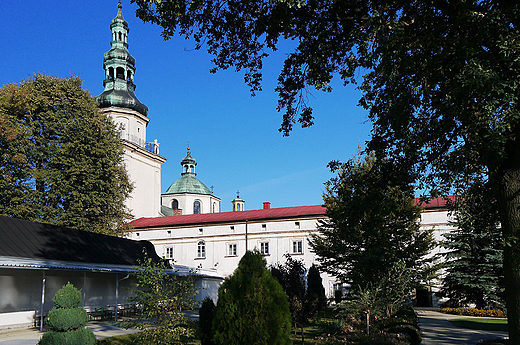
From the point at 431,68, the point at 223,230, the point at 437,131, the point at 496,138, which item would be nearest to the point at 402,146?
the point at 437,131

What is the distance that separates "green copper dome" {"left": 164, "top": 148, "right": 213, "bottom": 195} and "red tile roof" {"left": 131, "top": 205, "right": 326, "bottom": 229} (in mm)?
25785

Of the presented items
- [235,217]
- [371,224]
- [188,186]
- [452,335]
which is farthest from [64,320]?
[188,186]

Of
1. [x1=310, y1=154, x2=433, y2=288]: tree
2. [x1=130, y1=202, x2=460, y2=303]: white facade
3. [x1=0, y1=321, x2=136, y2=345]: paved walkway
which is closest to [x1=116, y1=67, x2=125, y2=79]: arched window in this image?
[x1=130, y1=202, x2=460, y2=303]: white facade

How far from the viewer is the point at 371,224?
11523 mm

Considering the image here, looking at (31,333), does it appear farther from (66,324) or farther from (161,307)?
(161,307)

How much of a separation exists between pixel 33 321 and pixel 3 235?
13.3 feet

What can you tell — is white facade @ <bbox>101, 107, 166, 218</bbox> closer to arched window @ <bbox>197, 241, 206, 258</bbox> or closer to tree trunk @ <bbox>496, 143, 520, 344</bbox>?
arched window @ <bbox>197, 241, 206, 258</bbox>

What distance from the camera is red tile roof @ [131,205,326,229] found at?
4055 cm

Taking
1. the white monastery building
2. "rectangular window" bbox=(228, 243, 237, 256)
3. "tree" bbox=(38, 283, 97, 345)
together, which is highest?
the white monastery building

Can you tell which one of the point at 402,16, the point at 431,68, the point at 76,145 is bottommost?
the point at 431,68

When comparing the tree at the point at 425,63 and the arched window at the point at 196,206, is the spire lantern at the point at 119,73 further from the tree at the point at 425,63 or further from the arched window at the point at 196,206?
the tree at the point at 425,63

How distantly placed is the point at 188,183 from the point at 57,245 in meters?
52.9

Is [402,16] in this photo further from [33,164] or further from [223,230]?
[223,230]

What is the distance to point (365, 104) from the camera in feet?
39.5
